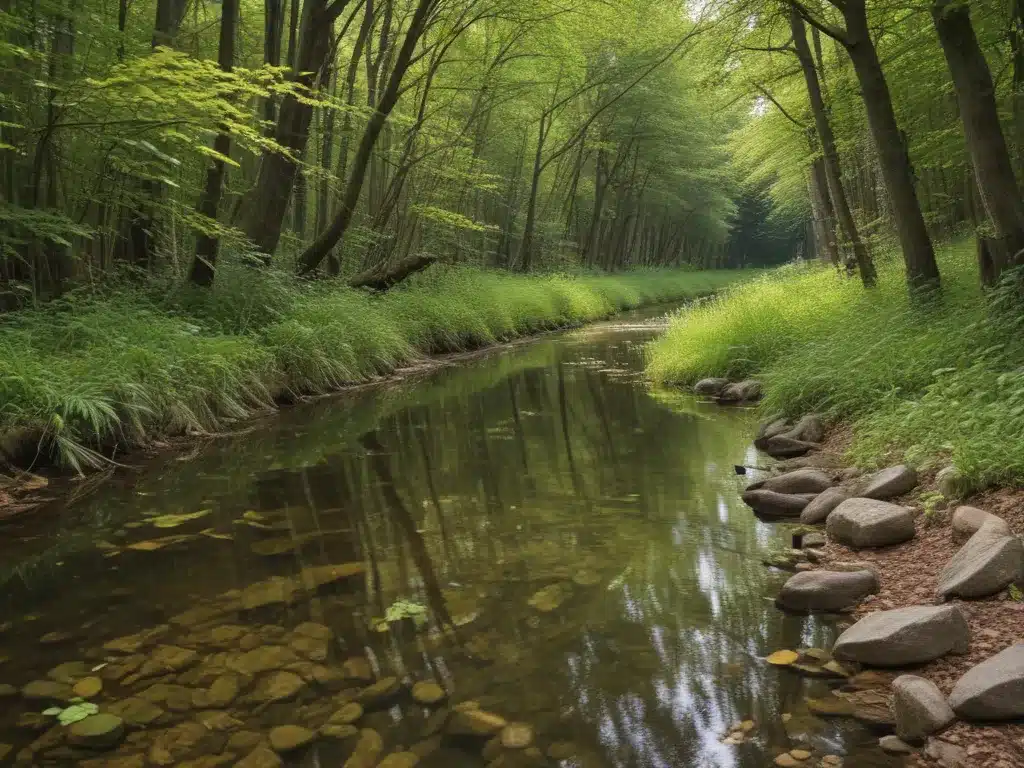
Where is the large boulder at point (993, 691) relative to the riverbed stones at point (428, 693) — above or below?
above

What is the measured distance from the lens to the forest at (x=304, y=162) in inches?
243

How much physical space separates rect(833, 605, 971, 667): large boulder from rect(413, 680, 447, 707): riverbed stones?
161 cm

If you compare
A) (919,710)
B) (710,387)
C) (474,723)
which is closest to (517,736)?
(474,723)

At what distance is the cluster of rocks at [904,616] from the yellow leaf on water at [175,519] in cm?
375

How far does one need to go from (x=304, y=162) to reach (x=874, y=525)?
30.4ft

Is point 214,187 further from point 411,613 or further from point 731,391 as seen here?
point 411,613

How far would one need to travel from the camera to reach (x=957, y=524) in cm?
356

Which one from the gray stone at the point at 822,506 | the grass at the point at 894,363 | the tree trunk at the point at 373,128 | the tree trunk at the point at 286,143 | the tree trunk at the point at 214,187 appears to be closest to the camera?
the grass at the point at 894,363

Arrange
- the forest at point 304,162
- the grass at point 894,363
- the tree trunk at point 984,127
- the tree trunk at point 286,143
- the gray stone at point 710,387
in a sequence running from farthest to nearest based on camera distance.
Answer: the tree trunk at point 286,143
the gray stone at point 710,387
the forest at point 304,162
the tree trunk at point 984,127
the grass at point 894,363

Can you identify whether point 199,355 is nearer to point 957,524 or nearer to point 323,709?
point 323,709

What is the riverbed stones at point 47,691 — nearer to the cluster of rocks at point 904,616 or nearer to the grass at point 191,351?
the cluster of rocks at point 904,616

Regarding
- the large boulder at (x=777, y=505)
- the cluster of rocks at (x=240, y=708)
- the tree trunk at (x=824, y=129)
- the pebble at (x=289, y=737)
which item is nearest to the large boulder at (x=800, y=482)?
the large boulder at (x=777, y=505)

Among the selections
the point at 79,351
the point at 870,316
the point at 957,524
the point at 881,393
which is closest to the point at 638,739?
the point at 957,524

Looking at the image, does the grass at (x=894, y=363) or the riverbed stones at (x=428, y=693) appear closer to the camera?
the riverbed stones at (x=428, y=693)
